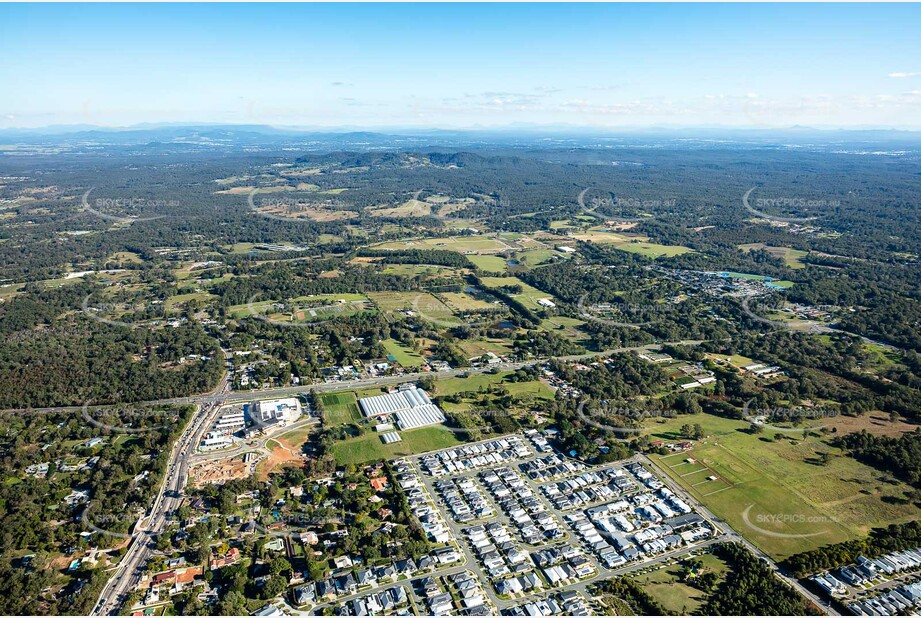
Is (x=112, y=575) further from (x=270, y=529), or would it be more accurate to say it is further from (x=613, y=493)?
(x=613, y=493)

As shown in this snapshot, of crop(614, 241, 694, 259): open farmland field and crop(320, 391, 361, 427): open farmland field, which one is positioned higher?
crop(614, 241, 694, 259): open farmland field

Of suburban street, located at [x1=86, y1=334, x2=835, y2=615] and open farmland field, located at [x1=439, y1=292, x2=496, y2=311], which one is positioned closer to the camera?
suburban street, located at [x1=86, y1=334, x2=835, y2=615]

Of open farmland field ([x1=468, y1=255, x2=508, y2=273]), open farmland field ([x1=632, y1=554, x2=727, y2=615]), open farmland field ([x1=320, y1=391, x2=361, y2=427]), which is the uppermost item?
open farmland field ([x1=468, y1=255, x2=508, y2=273])

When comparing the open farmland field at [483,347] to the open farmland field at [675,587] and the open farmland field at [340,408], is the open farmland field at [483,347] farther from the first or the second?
the open farmland field at [675,587]

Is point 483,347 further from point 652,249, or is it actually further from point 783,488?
point 652,249

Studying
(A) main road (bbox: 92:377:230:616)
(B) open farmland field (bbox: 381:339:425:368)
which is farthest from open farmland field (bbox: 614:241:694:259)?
(A) main road (bbox: 92:377:230:616)

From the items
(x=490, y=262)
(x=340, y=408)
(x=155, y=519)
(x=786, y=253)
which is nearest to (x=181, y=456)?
(x=155, y=519)

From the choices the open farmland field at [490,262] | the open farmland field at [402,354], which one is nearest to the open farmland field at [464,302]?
the open farmland field at [490,262]

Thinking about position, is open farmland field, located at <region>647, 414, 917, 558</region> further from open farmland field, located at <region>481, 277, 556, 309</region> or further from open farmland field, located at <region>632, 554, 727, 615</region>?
open farmland field, located at <region>481, 277, 556, 309</region>
